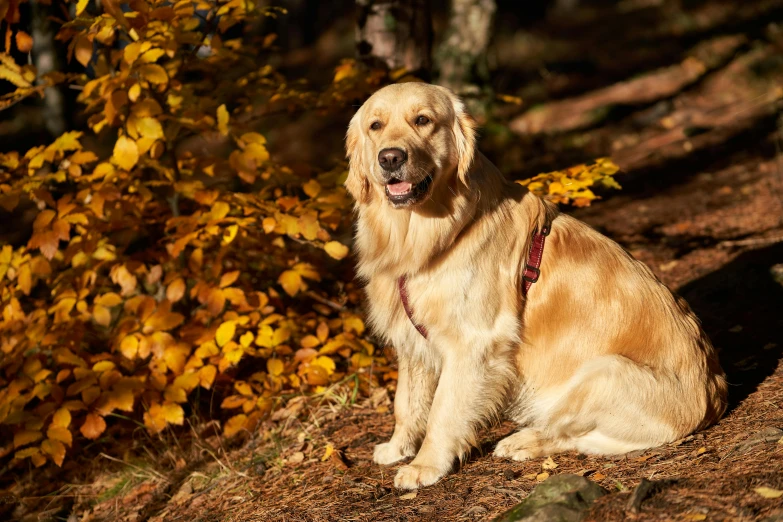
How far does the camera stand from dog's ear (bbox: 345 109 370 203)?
364 centimetres

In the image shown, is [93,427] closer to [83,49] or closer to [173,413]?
[173,413]

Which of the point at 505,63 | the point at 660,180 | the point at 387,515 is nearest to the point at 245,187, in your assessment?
the point at 660,180

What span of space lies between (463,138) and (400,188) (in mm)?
439

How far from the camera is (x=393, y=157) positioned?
323cm

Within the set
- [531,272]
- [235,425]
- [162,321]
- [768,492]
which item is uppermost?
[531,272]

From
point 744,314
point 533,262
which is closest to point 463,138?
point 533,262

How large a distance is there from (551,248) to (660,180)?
5.07 m

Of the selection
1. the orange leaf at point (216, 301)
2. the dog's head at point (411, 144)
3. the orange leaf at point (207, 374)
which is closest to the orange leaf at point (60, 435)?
the orange leaf at point (207, 374)

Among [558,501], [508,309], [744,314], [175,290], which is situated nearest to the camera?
[558,501]

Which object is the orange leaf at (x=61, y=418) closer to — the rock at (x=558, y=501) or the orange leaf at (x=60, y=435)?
the orange leaf at (x=60, y=435)

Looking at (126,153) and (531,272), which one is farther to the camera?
(126,153)

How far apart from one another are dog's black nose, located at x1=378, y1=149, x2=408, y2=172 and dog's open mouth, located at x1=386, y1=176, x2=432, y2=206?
3.1 inches

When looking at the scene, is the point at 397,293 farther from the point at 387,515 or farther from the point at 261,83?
the point at 261,83

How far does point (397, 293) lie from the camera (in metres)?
3.61
